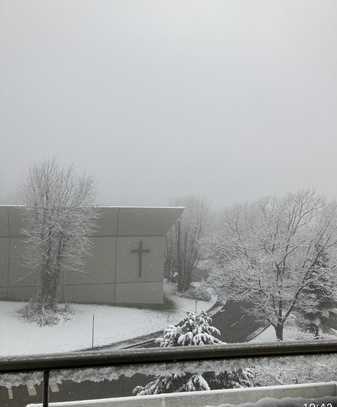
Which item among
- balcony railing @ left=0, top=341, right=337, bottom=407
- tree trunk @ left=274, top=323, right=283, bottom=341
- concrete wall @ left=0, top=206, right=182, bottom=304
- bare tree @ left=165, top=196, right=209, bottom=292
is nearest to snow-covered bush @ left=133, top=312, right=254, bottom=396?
balcony railing @ left=0, top=341, right=337, bottom=407

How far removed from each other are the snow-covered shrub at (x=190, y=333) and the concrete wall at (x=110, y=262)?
564 millimetres

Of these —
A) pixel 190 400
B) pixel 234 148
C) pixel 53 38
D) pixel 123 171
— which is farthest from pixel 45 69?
pixel 190 400

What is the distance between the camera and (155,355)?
71cm

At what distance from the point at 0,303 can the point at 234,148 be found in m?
3.51

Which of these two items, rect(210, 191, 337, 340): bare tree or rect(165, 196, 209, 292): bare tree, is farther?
rect(210, 191, 337, 340): bare tree

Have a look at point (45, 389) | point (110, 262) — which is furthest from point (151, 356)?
point (110, 262)

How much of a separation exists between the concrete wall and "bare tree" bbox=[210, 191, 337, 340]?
2.23 feet

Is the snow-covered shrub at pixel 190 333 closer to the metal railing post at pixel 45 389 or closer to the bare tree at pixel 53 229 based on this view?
the bare tree at pixel 53 229

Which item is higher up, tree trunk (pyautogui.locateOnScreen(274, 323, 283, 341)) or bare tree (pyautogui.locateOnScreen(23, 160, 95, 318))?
bare tree (pyautogui.locateOnScreen(23, 160, 95, 318))

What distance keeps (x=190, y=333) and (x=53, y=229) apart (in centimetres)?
177

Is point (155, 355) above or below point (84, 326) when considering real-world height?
above

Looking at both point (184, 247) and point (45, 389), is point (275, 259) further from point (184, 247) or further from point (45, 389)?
point (45, 389)

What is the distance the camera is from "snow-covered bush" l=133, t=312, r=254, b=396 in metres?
0.99

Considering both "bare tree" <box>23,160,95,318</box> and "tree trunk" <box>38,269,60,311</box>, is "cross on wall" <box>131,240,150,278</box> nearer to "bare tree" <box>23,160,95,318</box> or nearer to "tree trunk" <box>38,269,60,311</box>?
"bare tree" <box>23,160,95,318</box>
